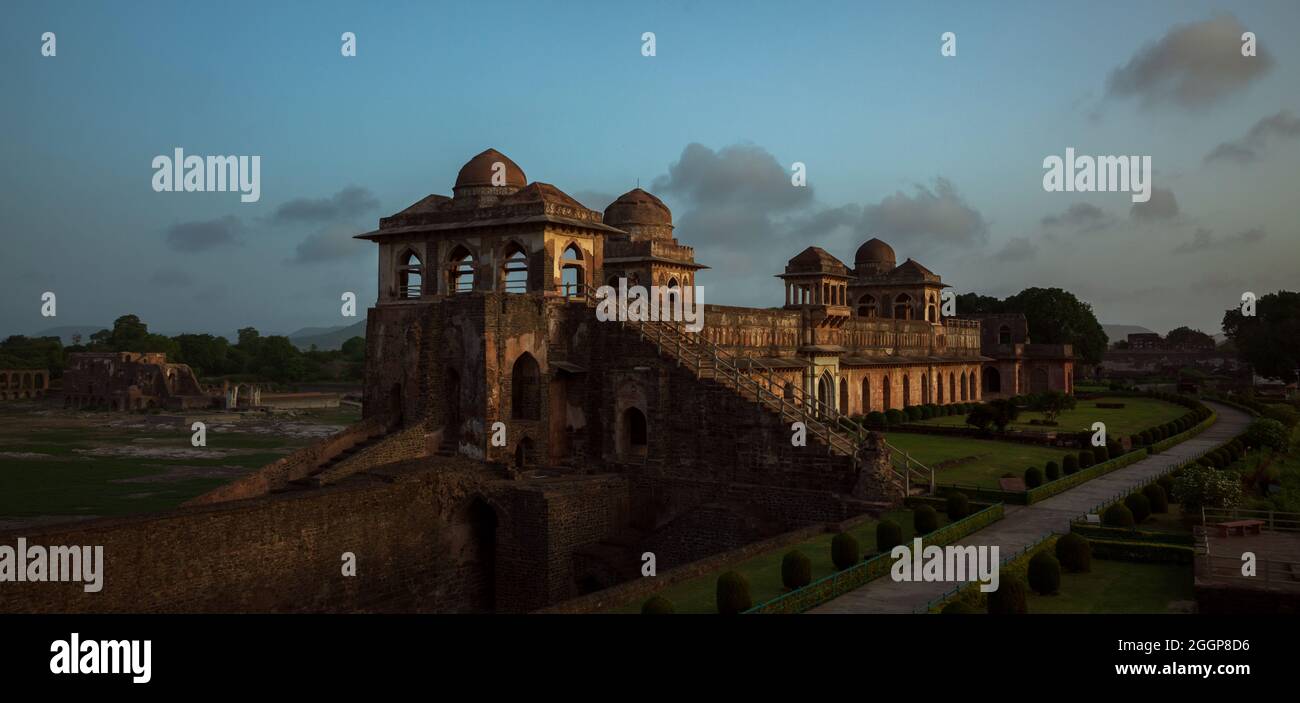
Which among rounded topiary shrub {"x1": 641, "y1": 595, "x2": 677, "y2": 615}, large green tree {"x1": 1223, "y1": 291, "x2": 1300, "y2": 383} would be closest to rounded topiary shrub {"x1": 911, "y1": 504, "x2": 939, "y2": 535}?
rounded topiary shrub {"x1": 641, "y1": 595, "x2": 677, "y2": 615}

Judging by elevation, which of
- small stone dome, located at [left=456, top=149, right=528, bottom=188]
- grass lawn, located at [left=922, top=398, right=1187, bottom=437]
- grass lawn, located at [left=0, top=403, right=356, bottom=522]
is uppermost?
small stone dome, located at [left=456, top=149, right=528, bottom=188]

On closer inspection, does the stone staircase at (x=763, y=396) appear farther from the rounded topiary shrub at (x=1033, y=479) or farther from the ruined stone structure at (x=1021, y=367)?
the ruined stone structure at (x=1021, y=367)

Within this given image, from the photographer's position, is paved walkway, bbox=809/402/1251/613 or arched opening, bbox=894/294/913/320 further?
arched opening, bbox=894/294/913/320

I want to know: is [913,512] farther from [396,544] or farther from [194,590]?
[194,590]

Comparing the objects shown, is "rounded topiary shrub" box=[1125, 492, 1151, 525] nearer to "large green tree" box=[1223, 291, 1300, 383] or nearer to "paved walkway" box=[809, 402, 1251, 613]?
"paved walkway" box=[809, 402, 1251, 613]

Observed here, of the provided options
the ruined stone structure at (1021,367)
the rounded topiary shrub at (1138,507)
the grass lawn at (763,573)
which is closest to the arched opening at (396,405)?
the grass lawn at (763,573)
